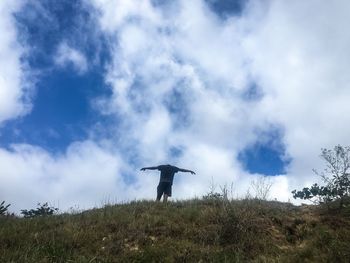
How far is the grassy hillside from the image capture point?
8.64 m

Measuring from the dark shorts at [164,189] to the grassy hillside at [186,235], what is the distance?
2.64m

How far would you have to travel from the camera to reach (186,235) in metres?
10.1

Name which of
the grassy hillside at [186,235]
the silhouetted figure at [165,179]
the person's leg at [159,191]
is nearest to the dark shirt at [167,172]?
the silhouetted figure at [165,179]

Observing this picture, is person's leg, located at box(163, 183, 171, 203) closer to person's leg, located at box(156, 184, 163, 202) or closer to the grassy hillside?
person's leg, located at box(156, 184, 163, 202)

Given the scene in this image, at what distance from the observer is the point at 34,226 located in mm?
11039

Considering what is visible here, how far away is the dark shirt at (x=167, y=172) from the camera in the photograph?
1528cm

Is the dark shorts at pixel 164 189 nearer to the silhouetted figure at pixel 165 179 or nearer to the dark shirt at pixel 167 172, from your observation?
the silhouetted figure at pixel 165 179

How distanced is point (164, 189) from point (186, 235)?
5.20m

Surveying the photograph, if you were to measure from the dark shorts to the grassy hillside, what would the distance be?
104 inches

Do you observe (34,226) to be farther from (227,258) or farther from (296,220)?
(296,220)

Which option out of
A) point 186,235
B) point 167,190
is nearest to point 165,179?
point 167,190

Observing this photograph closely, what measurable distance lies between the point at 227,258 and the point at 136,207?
4575 millimetres

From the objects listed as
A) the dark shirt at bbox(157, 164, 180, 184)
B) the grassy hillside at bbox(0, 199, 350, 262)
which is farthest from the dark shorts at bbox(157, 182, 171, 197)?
the grassy hillside at bbox(0, 199, 350, 262)

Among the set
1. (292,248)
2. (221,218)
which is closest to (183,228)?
(221,218)
